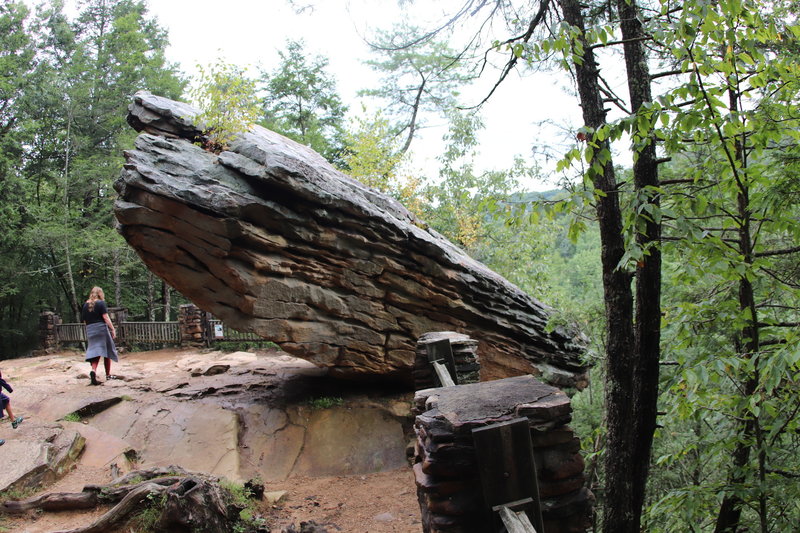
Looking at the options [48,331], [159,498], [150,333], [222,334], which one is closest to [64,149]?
[48,331]

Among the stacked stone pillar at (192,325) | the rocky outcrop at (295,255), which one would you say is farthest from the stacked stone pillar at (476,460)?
the stacked stone pillar at (192,325)

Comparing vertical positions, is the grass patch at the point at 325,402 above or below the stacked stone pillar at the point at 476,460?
below

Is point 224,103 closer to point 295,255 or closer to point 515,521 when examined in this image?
point 295,255

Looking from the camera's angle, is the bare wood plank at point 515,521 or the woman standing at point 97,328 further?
the woman standing at point 97,328

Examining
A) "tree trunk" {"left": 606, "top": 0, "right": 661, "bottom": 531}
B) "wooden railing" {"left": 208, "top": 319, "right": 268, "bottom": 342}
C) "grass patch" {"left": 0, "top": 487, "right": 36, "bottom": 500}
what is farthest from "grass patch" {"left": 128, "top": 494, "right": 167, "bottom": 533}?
"wooden railing" {"left": 208, "top": 319, "right": 268, "bottom": 342}

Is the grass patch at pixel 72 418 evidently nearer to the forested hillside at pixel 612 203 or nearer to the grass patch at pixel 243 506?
the grass patch at pixel 243 506

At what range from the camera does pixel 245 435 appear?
7.50 metres

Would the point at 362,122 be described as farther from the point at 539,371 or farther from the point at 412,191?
the point at 539,371

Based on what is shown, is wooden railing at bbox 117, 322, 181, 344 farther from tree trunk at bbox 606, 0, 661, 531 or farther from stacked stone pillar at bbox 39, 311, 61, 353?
tree trunk at bbox 606, 0, 661, 531

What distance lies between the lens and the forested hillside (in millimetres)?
2807

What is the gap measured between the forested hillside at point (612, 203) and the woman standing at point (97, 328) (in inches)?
163

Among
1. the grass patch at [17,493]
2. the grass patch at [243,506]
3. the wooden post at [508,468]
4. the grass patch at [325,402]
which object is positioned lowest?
the grass patch at [243,506]

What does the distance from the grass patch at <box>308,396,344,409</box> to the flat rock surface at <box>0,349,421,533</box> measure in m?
0.02

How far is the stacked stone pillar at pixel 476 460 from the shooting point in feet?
6.96
